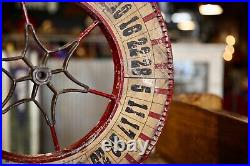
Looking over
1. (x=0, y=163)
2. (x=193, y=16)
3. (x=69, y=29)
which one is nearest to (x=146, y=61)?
(x=0, y=163)

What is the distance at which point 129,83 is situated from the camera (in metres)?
1.61

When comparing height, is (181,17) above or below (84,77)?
above

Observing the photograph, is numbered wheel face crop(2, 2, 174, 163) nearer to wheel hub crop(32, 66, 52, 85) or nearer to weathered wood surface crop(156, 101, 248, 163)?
wheel hub crop(32, 66, 52, 85)

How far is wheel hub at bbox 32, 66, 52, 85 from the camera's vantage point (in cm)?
155

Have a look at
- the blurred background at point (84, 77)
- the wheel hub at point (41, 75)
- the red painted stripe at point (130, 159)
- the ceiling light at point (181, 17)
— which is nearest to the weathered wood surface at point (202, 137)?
the blurred background at point (84, 77)

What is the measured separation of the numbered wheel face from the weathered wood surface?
0.54 m

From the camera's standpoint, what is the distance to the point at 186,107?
96.7 inches

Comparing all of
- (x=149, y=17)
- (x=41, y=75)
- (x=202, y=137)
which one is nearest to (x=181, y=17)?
(x=202, y=137)

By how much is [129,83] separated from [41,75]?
1.04 ft

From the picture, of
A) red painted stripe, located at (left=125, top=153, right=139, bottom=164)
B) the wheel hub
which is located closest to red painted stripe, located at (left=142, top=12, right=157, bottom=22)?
the wheel hub

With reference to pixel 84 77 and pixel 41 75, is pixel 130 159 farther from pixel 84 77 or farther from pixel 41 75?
pixel 84 77

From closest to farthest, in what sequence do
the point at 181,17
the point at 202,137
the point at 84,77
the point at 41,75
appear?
the point at 41,75, the point at 202,137, the point at 84,77, the point at 181,17

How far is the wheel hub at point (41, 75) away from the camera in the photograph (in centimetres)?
155

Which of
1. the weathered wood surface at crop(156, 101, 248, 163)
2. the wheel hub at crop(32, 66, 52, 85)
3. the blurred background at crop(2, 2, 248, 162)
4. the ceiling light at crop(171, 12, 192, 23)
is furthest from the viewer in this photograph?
the ceiling light at crop(171, 12, 192, 23)
